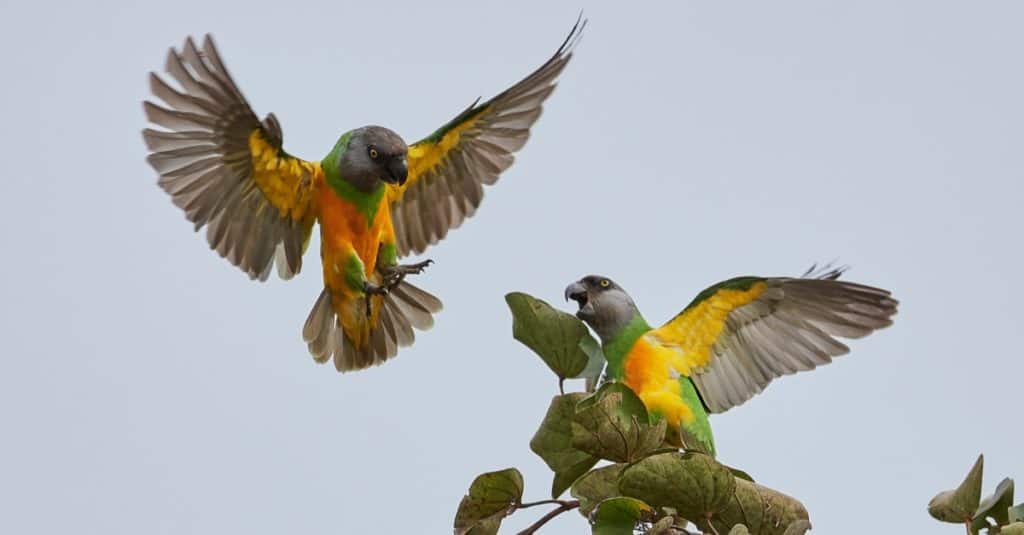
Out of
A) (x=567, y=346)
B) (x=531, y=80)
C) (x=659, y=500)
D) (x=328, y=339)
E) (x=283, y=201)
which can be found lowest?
(x=659, y=500)

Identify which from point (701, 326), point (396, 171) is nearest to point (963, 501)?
point (701, 326)

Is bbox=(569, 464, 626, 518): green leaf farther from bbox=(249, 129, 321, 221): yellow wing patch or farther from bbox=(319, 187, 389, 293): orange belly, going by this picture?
bbox=(249, 129, 321, 221): yellow wing patch

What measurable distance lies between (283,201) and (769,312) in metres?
2.70

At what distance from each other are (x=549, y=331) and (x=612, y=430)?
0.54 metres

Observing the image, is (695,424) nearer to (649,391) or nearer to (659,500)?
(649,391)

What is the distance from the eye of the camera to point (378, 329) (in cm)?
795

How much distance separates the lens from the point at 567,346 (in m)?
3.71

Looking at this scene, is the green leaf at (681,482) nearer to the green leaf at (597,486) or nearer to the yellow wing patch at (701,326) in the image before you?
the green leaf at (597,486)

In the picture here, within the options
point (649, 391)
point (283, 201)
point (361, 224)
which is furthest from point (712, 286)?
point (283, 201)

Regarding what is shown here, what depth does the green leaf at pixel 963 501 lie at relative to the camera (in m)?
3.22

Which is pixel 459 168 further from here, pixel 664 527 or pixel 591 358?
pixel 664 527

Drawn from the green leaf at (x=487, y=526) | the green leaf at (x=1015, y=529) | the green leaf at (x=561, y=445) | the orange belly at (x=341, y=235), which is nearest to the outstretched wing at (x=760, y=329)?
the orange belly at (x=341, y=235)

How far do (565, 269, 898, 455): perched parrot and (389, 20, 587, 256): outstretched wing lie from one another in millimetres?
1593

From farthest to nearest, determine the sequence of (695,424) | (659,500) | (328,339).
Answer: (328,339) → (695,424) → (659,500)
